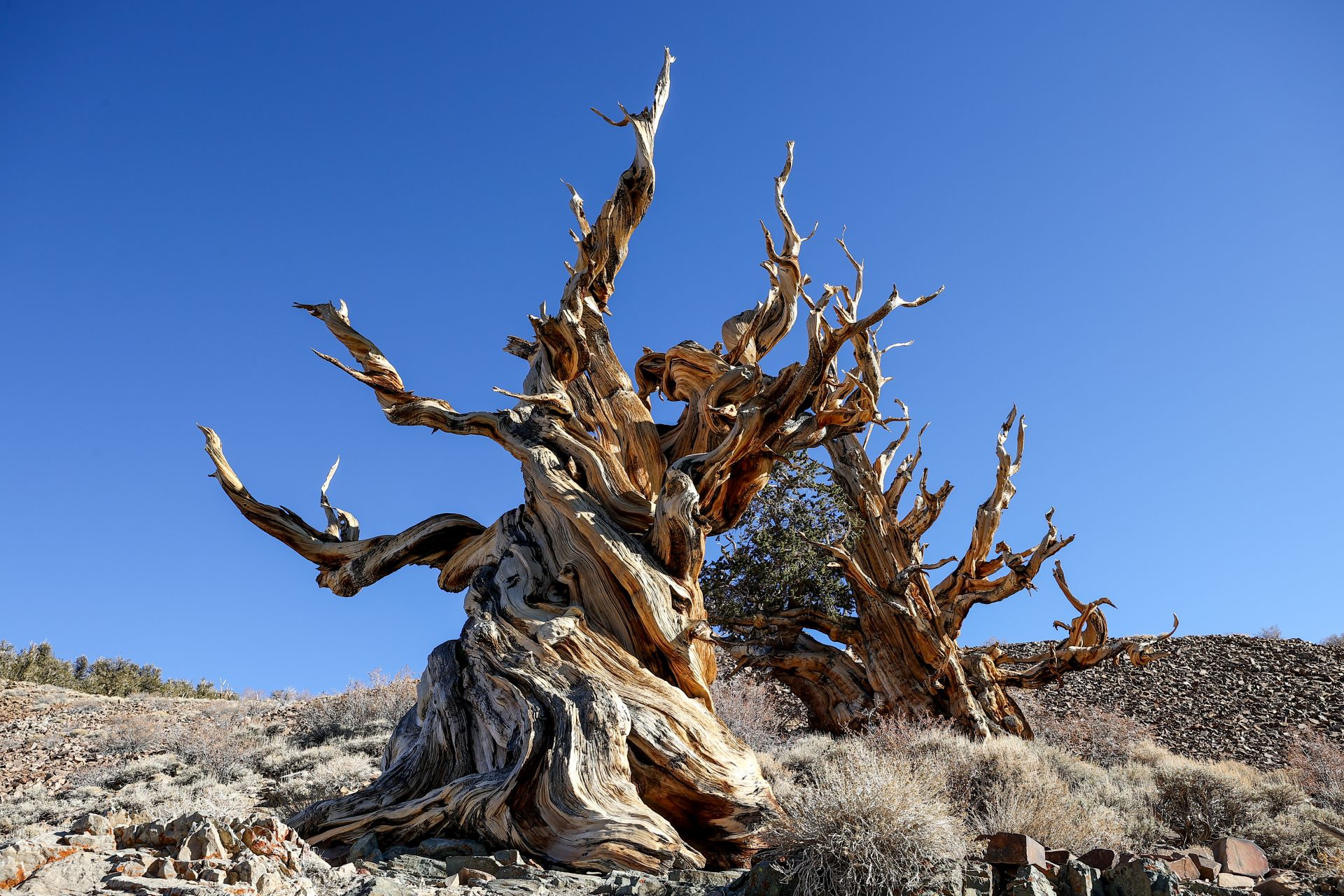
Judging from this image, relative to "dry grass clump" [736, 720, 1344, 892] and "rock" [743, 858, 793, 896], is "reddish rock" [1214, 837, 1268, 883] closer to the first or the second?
"dry grass clump" [736, 720, 1344, 892]

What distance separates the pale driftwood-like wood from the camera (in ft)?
37.4

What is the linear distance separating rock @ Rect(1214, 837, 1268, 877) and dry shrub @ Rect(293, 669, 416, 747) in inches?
342

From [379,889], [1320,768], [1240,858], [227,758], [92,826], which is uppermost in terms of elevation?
[1320,768]

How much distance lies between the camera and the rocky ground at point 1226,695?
528 inches

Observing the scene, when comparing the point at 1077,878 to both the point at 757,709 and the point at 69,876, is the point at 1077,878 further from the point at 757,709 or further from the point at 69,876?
the point at 757,709

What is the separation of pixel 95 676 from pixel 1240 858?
65.4ft

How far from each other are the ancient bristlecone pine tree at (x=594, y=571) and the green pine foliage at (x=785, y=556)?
2105 millimetres

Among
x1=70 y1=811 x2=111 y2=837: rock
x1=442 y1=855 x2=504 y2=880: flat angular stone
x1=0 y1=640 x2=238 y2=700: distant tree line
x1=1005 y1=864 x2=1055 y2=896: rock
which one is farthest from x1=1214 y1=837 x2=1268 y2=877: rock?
x1=0 y1=640 x2=238 y2=700: distant tree line

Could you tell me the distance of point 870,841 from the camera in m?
4.16

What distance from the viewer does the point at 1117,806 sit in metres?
8.00

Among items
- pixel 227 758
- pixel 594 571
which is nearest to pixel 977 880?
pixel 594 571

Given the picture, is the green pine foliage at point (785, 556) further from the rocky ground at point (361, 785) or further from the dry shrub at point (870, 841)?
the dry shrub at point (870, 841)

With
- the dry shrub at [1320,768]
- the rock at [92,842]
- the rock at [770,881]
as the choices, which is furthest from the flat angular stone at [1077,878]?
the dry shrub at [1320,768]

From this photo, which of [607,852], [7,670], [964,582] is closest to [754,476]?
[607,852]
